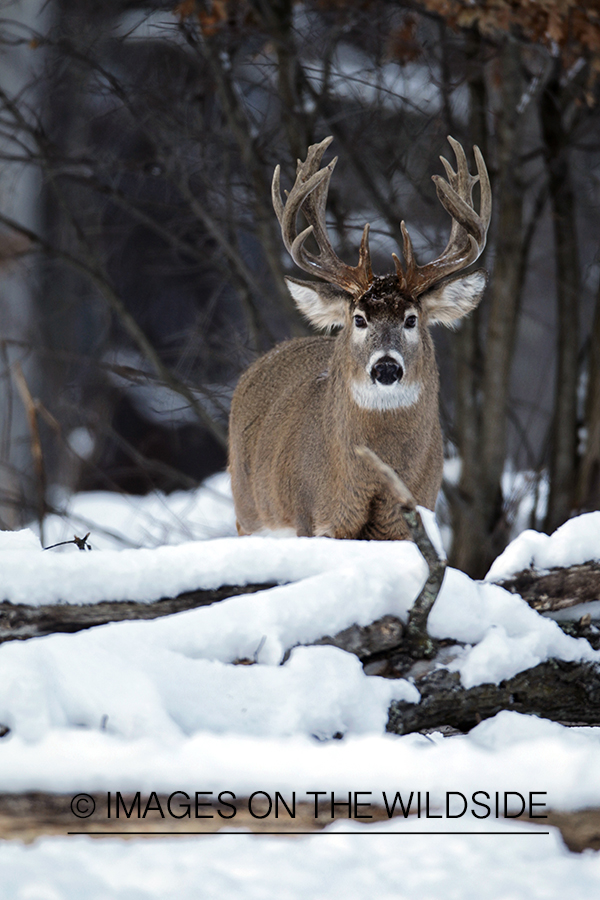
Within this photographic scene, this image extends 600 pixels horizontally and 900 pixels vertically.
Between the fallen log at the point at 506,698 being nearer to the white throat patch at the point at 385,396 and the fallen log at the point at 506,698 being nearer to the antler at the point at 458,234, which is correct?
the white throat patch at the point at 385,396

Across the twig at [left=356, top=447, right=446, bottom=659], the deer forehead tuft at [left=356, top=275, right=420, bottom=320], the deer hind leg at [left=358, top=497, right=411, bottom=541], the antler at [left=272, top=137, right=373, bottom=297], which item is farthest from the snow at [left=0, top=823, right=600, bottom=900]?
the antler at [left=272, top=137, right=373, bottom=297]

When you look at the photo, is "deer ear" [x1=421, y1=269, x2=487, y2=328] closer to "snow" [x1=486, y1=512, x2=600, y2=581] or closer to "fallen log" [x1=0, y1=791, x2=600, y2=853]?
"snow" [x1=486, y1=512, x2=600, y2=581]

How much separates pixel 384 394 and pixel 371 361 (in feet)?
0.61

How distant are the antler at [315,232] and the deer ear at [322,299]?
0.04 metres

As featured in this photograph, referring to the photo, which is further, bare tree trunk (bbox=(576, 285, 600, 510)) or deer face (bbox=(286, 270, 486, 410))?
bare tree trunk (bbox=(576, 285, 600, 510))

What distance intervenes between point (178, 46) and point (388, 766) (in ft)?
18.0

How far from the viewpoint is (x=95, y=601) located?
281cm

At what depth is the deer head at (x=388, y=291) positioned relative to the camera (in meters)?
4.36

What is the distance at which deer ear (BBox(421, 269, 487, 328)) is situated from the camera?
A: 15.2ft

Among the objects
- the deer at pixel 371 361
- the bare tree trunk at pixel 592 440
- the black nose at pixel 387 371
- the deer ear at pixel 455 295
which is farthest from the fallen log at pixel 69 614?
the bare tree trunk at pixel 592 440

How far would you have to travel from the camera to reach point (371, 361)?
434 cm

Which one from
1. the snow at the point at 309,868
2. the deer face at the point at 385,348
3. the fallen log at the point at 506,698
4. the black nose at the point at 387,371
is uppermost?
the deer face at the point at 385,348

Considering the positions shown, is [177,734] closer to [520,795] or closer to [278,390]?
[520,795]

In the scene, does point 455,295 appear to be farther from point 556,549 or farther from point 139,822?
point 139,822
